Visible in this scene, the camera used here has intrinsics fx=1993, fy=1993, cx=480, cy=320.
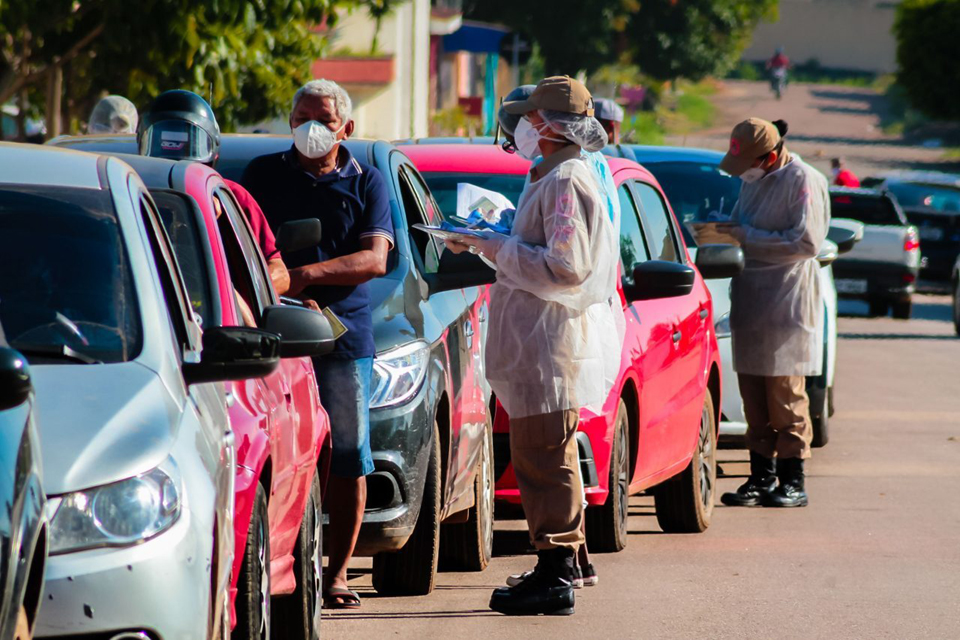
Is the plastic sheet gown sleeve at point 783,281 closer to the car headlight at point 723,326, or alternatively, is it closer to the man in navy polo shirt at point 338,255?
the car headlight at point 723,326

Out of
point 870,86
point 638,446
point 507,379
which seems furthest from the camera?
point 870,86

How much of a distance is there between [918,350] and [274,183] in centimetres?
1543

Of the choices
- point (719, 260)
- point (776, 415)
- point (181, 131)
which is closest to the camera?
point (181, 131)

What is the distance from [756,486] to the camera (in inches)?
435

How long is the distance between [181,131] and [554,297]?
1.77 meters

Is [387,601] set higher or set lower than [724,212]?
lower

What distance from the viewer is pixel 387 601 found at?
7930 millimetres

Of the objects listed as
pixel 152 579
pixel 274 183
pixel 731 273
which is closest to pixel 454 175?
pixel 731 273

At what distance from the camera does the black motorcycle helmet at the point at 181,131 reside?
7.98m

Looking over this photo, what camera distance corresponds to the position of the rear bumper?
25.0 m

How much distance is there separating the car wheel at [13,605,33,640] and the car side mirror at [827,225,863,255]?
399 inches

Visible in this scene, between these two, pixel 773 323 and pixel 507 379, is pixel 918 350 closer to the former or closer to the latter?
pixel 773 323

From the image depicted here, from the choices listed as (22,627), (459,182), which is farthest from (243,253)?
(459,182)

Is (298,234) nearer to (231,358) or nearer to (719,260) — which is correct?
(231,358)
